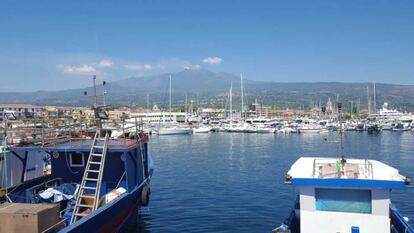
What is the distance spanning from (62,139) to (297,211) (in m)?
9.85

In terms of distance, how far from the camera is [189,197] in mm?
22016

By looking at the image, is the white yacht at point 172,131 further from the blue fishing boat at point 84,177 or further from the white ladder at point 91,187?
the white ladder at point 91,187

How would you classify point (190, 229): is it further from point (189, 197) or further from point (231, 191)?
point (231, 191)

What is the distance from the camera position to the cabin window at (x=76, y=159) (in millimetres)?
14992

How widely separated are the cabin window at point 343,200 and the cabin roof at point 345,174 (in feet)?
0.96

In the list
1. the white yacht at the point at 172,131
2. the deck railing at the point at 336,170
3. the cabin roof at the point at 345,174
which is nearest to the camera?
the cabin roof at the point at 345,174

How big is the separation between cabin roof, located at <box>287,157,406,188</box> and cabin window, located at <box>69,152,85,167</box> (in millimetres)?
8259

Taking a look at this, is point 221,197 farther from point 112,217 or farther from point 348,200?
point 348,200

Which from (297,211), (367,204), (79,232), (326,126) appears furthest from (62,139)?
(326,126)

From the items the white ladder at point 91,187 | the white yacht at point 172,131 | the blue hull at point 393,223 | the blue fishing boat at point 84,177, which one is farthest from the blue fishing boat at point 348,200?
the white yacht at point 172,131

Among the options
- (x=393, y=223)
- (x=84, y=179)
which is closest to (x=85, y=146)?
(x=84, y=179)

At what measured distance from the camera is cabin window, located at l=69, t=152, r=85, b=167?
49.2 ft

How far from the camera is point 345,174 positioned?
10539 mm

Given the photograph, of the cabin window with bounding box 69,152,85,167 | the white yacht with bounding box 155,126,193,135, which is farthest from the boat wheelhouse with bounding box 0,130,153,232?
the white yacht with bounding box 155,126,193,135
